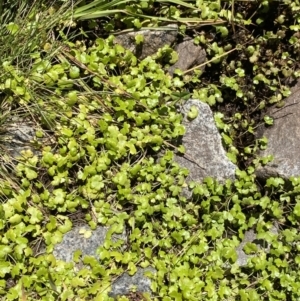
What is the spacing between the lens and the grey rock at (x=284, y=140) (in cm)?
356

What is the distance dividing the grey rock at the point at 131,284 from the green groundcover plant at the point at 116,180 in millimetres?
37

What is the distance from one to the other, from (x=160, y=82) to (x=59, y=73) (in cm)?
66

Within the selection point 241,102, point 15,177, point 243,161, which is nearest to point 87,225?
point 15,177

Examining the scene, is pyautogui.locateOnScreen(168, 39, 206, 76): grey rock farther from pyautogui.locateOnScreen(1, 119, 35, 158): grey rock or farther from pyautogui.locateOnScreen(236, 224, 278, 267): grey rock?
pyautogui.locateOnScreen(236, 224, 278, 267): grey rock

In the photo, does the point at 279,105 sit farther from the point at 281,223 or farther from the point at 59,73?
the point at 59,73

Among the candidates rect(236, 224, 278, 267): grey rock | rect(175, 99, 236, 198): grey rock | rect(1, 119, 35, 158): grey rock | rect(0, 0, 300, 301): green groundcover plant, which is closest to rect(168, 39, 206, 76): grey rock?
rect(0, 0, 300, 301): green groundcover plant

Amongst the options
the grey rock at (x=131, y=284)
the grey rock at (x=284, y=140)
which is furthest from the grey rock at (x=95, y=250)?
the grey rock at (x=284, y=140)

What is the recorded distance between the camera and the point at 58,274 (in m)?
3.08

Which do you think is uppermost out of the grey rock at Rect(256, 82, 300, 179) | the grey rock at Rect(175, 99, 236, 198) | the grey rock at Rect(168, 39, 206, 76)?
the grey rock at Rect(168, 39, 206, 76)

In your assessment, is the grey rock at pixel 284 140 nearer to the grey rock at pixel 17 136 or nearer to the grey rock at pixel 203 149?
the grey rock at pixel 203 149

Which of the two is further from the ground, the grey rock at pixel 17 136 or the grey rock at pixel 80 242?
the grey rock at pixel 17 136

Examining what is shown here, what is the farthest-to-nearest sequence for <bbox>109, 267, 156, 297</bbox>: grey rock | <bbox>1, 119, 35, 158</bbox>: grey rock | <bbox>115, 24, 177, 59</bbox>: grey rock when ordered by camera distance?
<bbox>115, 24, 177, 59</bbox>: grey rock → <bbox>1, 119, 35, 158</bbox>: grey rock → <bbox>109, 267, 156, 297</bbox>: grey rock

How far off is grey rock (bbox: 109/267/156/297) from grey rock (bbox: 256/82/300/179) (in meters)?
1.03

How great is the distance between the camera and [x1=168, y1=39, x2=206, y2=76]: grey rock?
3.76 meters
